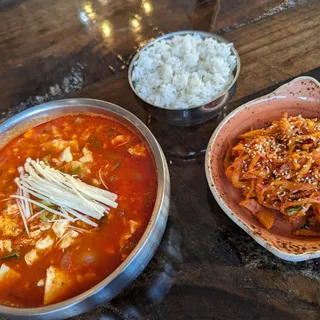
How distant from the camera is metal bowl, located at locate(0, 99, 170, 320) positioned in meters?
1.55

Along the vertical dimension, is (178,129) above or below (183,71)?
below

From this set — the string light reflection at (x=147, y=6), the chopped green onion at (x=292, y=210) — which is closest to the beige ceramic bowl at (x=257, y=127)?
the chopped green onion at (x=292, y=210)

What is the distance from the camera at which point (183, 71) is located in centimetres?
250

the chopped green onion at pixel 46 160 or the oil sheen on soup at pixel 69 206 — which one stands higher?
the chopped green onion at pixel 46 160

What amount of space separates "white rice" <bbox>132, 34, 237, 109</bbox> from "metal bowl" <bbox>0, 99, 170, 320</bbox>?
1.19 feet

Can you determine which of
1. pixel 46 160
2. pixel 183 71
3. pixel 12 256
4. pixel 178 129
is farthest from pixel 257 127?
pixel 12 256

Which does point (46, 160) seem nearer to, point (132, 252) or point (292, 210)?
point (132, 252)

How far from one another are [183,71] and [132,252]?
4.38ft

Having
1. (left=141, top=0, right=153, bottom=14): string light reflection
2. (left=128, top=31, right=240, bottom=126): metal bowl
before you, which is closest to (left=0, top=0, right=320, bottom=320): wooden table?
(left=141, top=0, right=153, bottom=14): string light reflection

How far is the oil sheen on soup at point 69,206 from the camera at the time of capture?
1.69m

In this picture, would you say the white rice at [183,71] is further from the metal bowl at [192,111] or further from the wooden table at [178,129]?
the wooden table at [178,129]

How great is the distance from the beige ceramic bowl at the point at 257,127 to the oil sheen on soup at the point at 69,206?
340 mm

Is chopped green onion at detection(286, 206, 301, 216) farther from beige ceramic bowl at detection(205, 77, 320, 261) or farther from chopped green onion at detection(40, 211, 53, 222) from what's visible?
chopped green onion at detection(40, 211, 53, 222)

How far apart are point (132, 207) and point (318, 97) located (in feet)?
4.03
